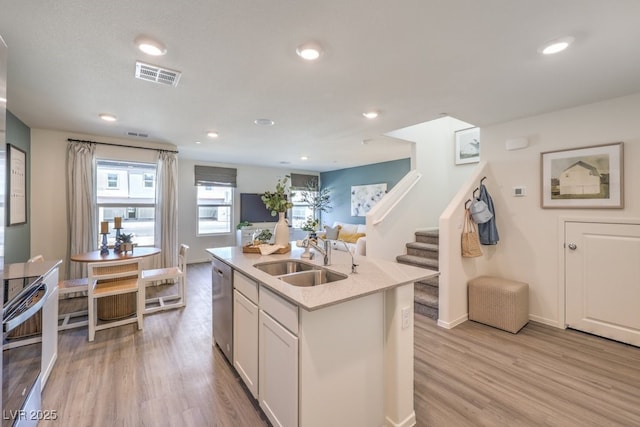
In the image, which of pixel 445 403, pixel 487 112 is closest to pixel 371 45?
pixel 487 112

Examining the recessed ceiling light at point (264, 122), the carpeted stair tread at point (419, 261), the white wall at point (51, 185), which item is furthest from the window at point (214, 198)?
the carpeted stair tread at point (419, 261)

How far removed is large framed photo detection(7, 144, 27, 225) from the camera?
9.66 feet

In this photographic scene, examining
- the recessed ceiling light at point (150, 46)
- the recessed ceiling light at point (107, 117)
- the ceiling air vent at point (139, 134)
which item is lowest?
the recessed ceiling light at point (150, 46)

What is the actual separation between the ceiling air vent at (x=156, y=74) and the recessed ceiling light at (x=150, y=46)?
0.21 m

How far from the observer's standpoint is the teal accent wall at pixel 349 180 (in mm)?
6266

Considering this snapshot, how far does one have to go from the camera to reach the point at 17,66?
200 centimetres

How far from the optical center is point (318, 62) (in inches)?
76.6

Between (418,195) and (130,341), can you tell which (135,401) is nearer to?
(130,341)

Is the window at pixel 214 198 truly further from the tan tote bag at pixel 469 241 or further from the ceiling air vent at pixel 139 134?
the tan tote bag at pixel 469 241

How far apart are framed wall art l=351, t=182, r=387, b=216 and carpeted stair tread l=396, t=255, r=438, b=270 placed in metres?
2.78

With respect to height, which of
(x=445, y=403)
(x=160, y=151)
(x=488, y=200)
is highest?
(x=160, y=151)

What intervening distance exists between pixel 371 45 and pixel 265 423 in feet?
8.04

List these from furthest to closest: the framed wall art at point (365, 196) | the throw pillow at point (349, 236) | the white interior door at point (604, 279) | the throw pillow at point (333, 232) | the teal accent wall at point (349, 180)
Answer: the throw pillow at point (333, 232) → the framed wall art at point (365, 196) → the teal accent wall at point (349, 180) → the throw pillow at point (349, 236) → the white interior door at point (604, 279)

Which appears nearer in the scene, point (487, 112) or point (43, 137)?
point (487, 112)
